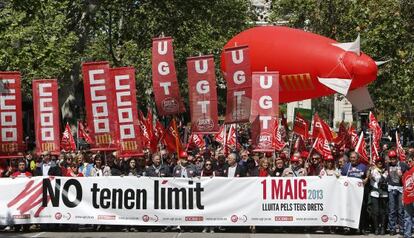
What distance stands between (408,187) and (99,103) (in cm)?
681

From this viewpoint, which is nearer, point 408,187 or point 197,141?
point 408,187

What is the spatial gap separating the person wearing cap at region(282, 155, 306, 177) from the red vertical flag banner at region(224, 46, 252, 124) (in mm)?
1441

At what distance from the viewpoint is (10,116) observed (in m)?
16.5

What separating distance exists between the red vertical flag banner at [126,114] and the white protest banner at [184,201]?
0.95 m

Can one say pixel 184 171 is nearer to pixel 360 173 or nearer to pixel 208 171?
pixel 208 171

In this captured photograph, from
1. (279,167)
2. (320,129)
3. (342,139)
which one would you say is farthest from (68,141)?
(279,167)

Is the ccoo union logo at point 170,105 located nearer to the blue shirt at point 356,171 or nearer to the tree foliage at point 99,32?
the blue shirt at point 356,171

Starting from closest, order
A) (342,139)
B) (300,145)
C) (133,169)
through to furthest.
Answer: (133,169) < (300,145) < (342,139)

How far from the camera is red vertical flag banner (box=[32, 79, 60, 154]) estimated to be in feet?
54.1

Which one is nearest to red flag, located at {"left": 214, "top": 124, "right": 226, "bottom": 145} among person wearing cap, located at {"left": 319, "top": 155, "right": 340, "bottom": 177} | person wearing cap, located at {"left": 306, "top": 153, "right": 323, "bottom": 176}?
person wearing cap, located at {"left": 306, "top": 153, "right": 323, "bottom": 176}

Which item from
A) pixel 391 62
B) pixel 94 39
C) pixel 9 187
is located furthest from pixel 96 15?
pixel 9 187

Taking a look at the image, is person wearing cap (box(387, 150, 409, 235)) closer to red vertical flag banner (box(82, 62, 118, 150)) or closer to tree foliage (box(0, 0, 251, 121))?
red vertical flag banner (box(82, 62, 118, 150))

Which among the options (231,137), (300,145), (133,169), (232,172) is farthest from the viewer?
(231,137)

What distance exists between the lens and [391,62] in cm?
3266
